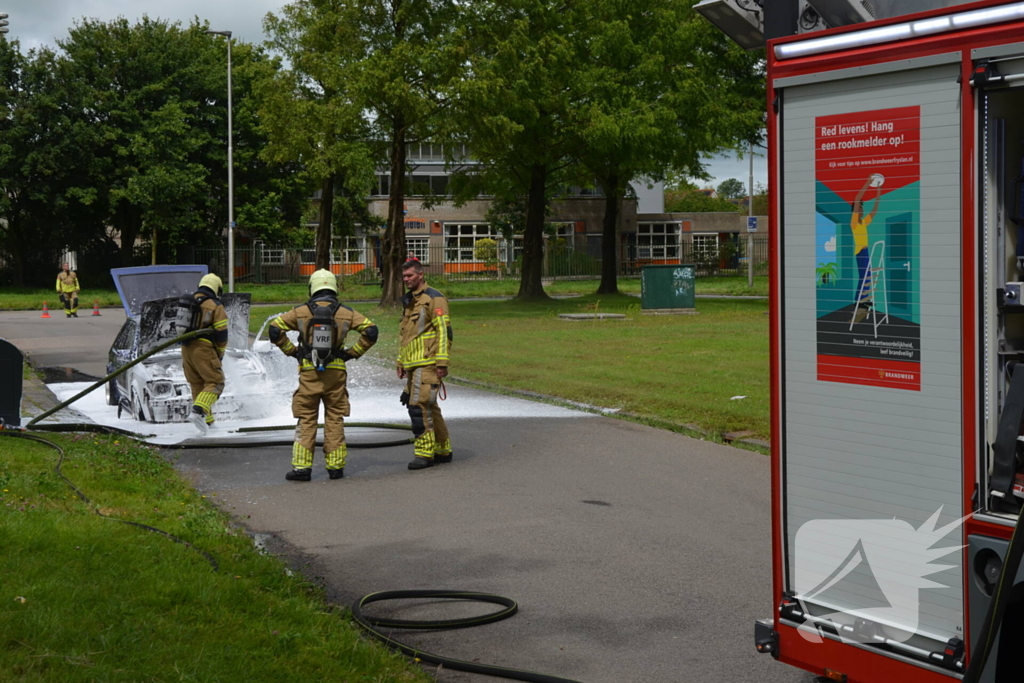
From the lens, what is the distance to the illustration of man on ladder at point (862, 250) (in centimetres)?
392

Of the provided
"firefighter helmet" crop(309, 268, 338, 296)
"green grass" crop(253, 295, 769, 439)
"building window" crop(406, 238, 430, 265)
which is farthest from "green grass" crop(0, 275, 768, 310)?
"firefighter helmet" crop(309, 268, 338, 296)

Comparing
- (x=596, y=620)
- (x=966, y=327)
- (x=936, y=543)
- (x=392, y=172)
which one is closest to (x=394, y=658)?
Result: (x=596, y=620)

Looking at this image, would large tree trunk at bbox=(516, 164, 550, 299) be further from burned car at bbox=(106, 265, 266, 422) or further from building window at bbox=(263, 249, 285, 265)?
building window at bbox=(263, 249, 285, 265)

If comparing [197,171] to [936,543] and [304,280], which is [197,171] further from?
[936,543]

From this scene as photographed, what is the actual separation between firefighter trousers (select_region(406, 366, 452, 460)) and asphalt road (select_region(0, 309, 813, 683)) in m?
0.31

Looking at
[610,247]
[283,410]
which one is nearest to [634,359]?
[283,410]

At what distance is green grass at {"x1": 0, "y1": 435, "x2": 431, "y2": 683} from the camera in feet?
15.0

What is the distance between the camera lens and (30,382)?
54.9ft

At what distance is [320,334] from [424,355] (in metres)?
1.06

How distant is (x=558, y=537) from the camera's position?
7.42 meters

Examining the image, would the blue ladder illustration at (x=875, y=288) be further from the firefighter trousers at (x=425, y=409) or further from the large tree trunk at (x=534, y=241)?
the large tree trunk at (x=534, y=241)

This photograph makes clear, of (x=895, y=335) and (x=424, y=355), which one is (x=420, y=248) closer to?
(x=424, y=355)

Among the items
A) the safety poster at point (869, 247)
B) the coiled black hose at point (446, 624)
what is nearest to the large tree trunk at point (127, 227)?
the coiled black hose at point (446, 624)

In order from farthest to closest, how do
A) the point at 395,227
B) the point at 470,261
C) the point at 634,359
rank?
1. the point at 470,261
2. the point at 395,227
3. the point at 634,359
